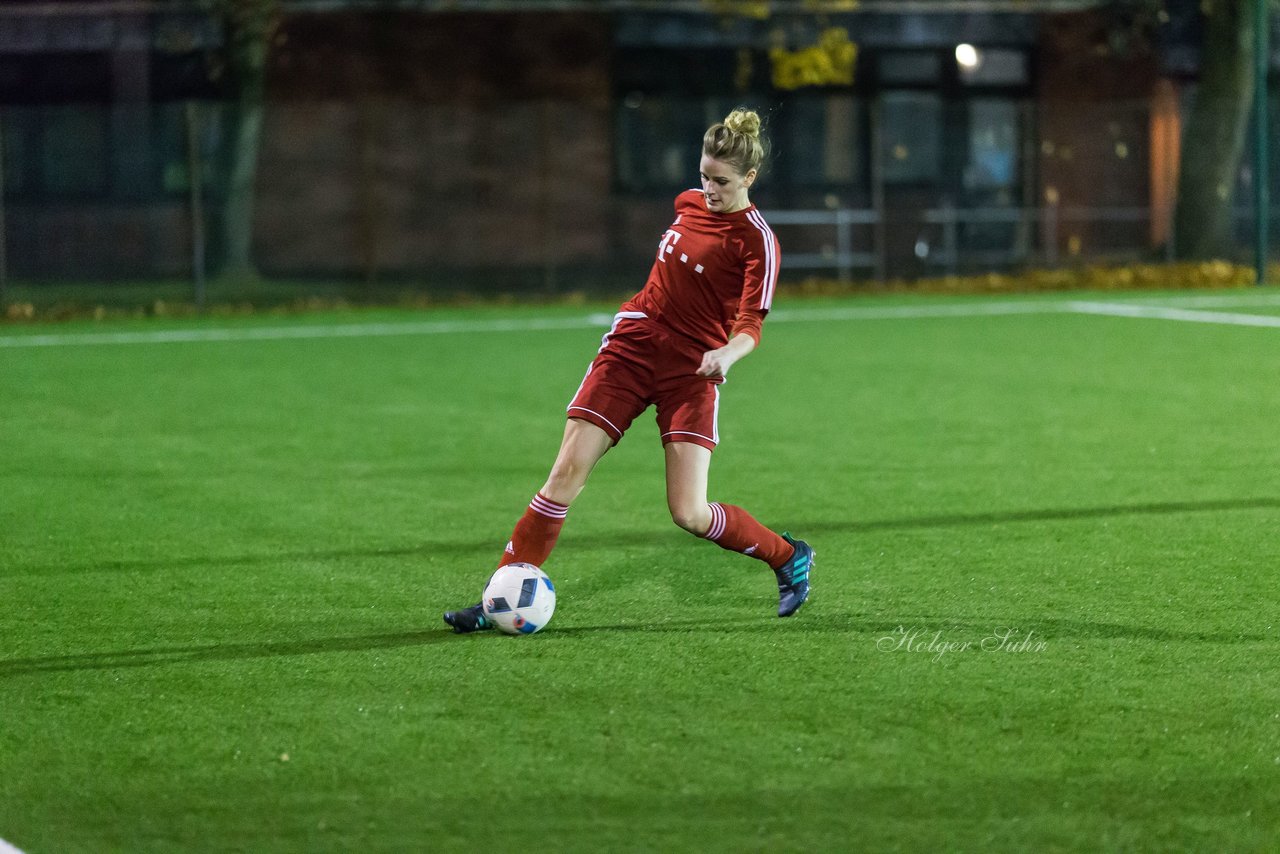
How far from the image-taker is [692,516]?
5910 millimetres

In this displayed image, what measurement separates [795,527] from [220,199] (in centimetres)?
1910

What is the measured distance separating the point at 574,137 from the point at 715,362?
2348 cm

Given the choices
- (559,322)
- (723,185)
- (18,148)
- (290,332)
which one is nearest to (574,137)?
(18,148)

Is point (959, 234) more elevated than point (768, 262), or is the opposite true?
point (768, 262)

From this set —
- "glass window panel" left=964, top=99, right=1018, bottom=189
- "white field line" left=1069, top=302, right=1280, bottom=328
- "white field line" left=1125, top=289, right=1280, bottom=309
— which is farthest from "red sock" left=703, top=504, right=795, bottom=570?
"glass window panel" left=964, top=99, right=1018, bottom=189

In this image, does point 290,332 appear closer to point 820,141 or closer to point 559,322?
point 559,322

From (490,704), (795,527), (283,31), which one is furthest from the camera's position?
(283,31)

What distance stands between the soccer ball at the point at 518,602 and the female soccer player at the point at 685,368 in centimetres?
8

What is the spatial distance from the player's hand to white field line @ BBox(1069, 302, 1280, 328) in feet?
43.4

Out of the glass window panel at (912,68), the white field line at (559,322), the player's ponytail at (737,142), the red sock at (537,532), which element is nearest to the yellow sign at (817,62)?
the glass window panel at (912,68)

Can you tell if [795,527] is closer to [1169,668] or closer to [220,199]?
[1169,668]

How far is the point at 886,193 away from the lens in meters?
29.5

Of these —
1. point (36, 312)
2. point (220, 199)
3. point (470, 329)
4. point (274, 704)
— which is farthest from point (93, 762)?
point (220, 199)

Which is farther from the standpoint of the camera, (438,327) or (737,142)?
(438,327)
